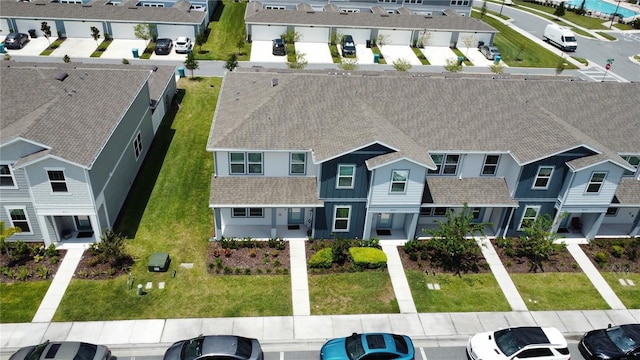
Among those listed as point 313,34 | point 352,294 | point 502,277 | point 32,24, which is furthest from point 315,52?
point 352,294

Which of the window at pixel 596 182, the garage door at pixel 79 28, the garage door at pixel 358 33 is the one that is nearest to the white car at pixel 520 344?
the window at pixel 596 182

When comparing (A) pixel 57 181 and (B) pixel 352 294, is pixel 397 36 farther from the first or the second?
(A) pixel 57 181

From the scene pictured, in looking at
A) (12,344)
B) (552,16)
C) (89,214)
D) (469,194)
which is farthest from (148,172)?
(552,16)

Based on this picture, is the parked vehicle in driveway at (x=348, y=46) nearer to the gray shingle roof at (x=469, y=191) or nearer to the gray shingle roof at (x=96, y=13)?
the gray shingle roof at (x=96, y=13)

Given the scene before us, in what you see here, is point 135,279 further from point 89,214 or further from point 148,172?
point 148,172

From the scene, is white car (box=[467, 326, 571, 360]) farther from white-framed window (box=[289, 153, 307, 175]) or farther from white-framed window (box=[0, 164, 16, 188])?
white-framed window (box=[0, 164, 16, 188])
